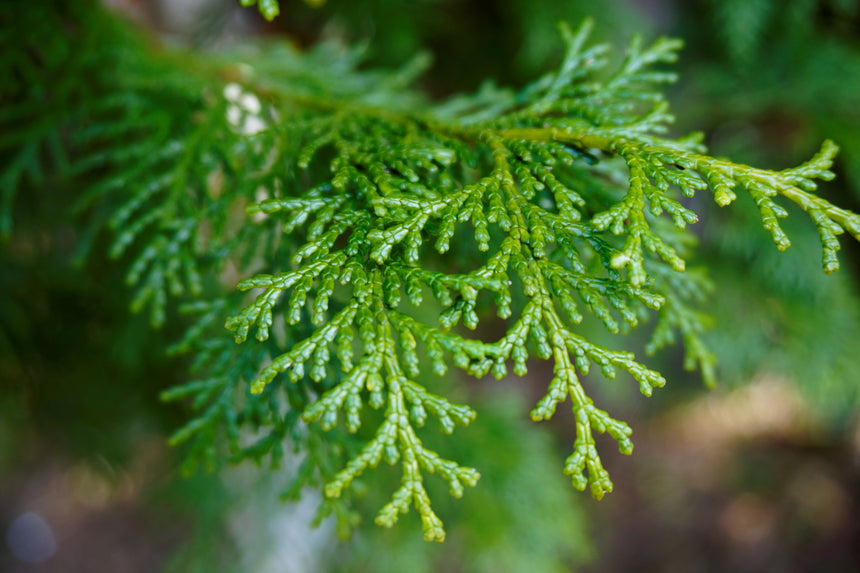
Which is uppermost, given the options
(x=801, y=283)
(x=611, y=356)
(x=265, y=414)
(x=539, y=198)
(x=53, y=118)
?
(x=53, y=118)

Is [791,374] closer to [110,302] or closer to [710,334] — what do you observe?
[710,334]

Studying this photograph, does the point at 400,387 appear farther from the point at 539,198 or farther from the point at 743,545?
the point at 743,545

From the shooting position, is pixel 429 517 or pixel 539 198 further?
pixel 539 198

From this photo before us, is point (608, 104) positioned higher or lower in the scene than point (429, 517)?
higher

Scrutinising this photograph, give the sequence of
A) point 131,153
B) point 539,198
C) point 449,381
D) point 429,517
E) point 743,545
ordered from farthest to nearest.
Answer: point 743,545, point 449,381, point 131,153, point 539,198, point 429,517

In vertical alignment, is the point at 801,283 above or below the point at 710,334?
above

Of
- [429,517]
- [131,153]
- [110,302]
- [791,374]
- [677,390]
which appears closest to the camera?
[429,517]

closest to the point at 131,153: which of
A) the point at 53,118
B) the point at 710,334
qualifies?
the point at 53,118

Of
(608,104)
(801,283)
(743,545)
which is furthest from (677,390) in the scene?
(608,104)

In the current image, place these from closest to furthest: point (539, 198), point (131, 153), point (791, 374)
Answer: point (539, 198) < point (131, 153) < point (791, 374)
